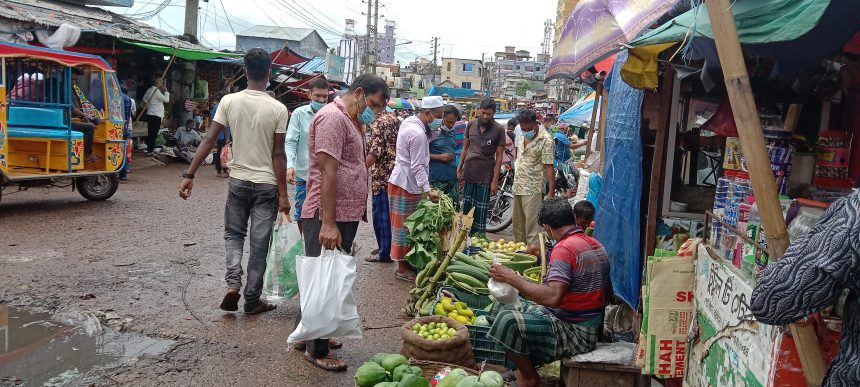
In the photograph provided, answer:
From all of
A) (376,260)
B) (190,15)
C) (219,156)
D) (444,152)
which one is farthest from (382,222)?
(190,15)

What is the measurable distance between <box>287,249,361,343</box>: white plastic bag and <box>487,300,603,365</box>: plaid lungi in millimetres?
973

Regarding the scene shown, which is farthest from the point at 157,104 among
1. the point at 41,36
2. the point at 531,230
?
the point at 531,230

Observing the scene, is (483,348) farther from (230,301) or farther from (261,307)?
(230,301)

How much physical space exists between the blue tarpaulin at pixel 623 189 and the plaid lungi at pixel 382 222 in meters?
2.45

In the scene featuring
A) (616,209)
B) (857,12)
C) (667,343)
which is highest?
(857,12)

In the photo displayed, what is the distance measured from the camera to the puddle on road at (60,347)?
159 inches

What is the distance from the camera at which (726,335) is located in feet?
10.2

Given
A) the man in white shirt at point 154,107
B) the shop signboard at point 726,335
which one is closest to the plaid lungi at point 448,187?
the shop signboard at point 726,335

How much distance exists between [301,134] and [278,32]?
51.1 metres

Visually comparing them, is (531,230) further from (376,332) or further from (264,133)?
(264,133)

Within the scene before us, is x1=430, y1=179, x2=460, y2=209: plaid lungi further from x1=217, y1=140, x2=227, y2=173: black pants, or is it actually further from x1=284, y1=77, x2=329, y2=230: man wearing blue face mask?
x1=217, y1=140, x2=227, y2=173: black pants

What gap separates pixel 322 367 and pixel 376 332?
0.98 metres

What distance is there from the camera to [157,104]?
1628 centimetres

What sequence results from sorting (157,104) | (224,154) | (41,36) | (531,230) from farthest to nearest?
(157,104) < (224,154) < (41,36) < (531,230)
